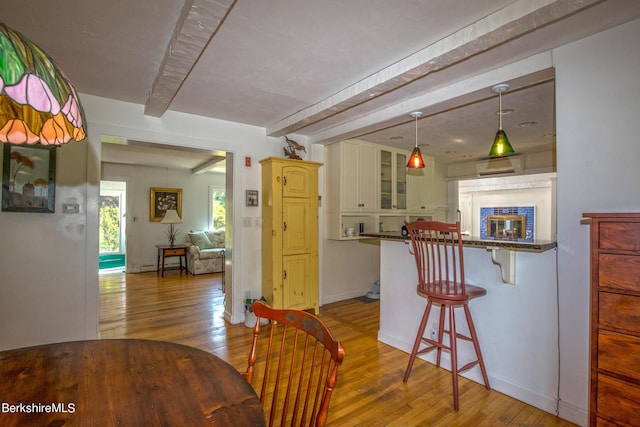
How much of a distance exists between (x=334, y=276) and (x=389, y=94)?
8.65 feet

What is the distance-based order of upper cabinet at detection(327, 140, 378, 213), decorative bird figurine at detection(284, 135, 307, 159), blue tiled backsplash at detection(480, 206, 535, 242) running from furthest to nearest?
blue tiled backsplash at detection(480, 206, 535, 242) < upper cabinet at detection(327, 140, 378, 213) < decorative bird figurine at detection(284, 135, 307, 159)

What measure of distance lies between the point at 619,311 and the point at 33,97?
2188mm

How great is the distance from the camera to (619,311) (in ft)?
4.70

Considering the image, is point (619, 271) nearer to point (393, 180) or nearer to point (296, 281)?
point (296, 281)

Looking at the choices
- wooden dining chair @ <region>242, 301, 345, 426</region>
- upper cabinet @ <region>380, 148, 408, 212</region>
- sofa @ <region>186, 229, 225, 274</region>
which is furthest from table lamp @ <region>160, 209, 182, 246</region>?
wooden dining chair @ <region>242, 301, 345, 426</region>

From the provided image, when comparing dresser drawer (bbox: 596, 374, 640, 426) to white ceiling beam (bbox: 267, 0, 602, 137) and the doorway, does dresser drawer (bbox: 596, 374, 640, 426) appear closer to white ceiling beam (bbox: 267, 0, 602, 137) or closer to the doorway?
white ceiling beam (bbox: 267, 0, 602, 137)

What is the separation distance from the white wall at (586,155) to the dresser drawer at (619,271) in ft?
1.49

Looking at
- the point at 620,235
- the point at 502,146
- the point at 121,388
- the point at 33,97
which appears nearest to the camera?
the point at 33,97

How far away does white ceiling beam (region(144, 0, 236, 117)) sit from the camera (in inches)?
61.1

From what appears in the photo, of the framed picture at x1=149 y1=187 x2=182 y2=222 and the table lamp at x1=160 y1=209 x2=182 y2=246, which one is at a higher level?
the framed picture at x1=149 y1=187 x2=182 y2=222

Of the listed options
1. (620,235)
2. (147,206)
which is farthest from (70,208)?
(147,206)

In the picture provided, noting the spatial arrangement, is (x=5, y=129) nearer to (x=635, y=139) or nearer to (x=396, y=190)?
(x=635, y=139)

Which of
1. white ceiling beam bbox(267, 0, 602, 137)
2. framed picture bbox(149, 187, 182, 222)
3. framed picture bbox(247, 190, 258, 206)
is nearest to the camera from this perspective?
white ceiling beam bbox(267, 0, 602, 137)

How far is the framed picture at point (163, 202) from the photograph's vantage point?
699 centimetres
